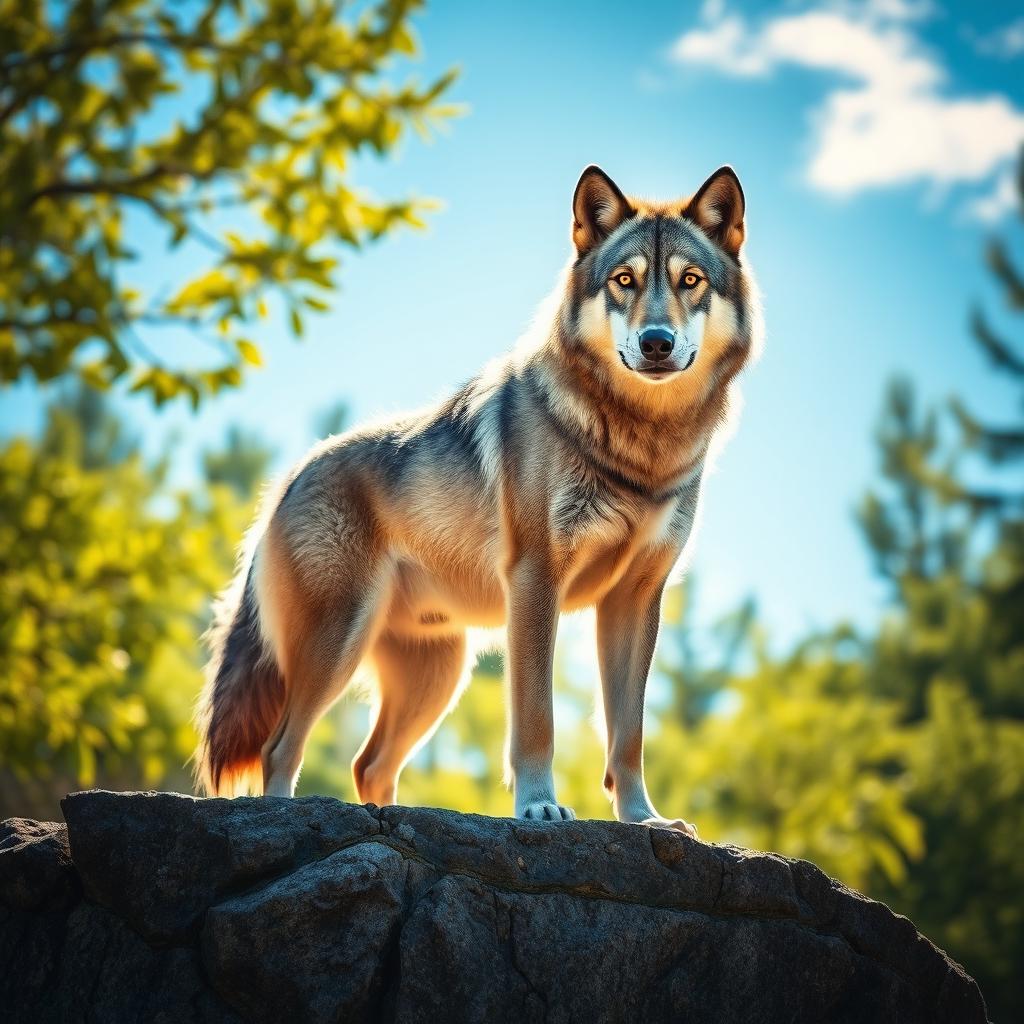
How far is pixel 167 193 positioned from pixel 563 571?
4.77m

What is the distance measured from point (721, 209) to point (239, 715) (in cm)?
309

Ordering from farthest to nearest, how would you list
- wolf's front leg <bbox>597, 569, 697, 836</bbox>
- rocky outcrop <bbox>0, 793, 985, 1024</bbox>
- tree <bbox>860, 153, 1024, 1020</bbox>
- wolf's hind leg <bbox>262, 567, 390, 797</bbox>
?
tree <bbox>860, 153, 1024, 1020</bbox>, wolf's hind leg <bbox>262, 567, 390, 797</bbox>, wolf's front leg <bbox>597, 569, 697, 836</bbox>, rocky outcrop <bbox>0, 793, 985, 1024</bbox>

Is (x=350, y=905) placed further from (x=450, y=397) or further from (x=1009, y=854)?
(x=1009, y=854)

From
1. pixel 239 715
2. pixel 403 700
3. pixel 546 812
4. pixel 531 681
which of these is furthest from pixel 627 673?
pixel 239 715

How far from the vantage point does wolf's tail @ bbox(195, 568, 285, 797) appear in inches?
200

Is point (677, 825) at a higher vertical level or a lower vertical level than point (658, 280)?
lower

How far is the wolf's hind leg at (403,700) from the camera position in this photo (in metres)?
5.34

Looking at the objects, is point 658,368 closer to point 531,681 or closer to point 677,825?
point 531,681

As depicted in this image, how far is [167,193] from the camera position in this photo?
25.3 ft

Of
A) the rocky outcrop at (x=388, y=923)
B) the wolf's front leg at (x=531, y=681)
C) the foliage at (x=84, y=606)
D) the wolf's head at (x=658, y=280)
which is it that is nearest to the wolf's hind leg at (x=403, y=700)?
the wolf's front leg at (x=531, y=681)

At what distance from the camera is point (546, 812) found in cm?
410

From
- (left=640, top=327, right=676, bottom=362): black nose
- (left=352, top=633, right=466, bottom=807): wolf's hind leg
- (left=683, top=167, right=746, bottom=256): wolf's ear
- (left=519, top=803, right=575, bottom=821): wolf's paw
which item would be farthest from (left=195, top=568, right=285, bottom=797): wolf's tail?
(left=683, top=167, right=746, bottom=256): wolf's ear

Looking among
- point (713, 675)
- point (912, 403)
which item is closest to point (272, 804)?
point (713, 675)

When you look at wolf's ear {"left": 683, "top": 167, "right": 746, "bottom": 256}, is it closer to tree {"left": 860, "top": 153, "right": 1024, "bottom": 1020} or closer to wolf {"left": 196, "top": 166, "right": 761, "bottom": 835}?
wolf {"left": 196, "top": 166, "right": 761, "bottom": 835}
